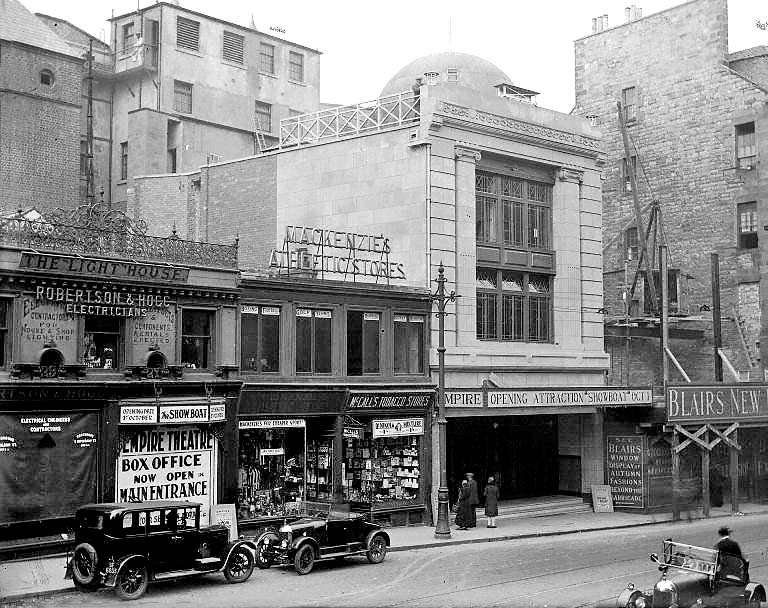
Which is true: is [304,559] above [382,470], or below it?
below

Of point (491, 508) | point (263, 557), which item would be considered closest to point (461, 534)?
point (491, 508)

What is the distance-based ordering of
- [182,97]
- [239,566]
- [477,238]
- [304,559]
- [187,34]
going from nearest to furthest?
1. [239,566]
2. [304,559]
3. [477,238]
4. [182,97]
5. [187,34]

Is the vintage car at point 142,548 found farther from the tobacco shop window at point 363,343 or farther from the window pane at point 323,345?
the tobacco shop window at point 363,343

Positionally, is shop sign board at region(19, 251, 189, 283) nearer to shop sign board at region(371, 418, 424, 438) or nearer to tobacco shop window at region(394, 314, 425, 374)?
shop sign board at region(371, 418, 424, 438)

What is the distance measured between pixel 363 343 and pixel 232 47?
1134 inches

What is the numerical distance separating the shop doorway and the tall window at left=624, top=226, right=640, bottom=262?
15.0 metres

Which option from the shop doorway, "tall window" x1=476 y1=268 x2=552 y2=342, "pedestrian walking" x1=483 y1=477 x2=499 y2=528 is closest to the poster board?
the shop doorway

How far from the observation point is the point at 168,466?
26.5m

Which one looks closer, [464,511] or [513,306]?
[464,511]

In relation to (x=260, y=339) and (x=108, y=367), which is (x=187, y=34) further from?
(x=108, y=367)

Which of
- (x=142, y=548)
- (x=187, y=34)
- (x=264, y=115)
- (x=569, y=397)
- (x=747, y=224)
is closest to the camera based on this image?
(x=142, y=548)

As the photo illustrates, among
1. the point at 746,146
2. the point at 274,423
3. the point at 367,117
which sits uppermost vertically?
the point at 746,146

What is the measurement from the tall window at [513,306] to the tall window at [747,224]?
14.7 m

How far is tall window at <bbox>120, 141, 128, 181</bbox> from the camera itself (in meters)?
53.0
